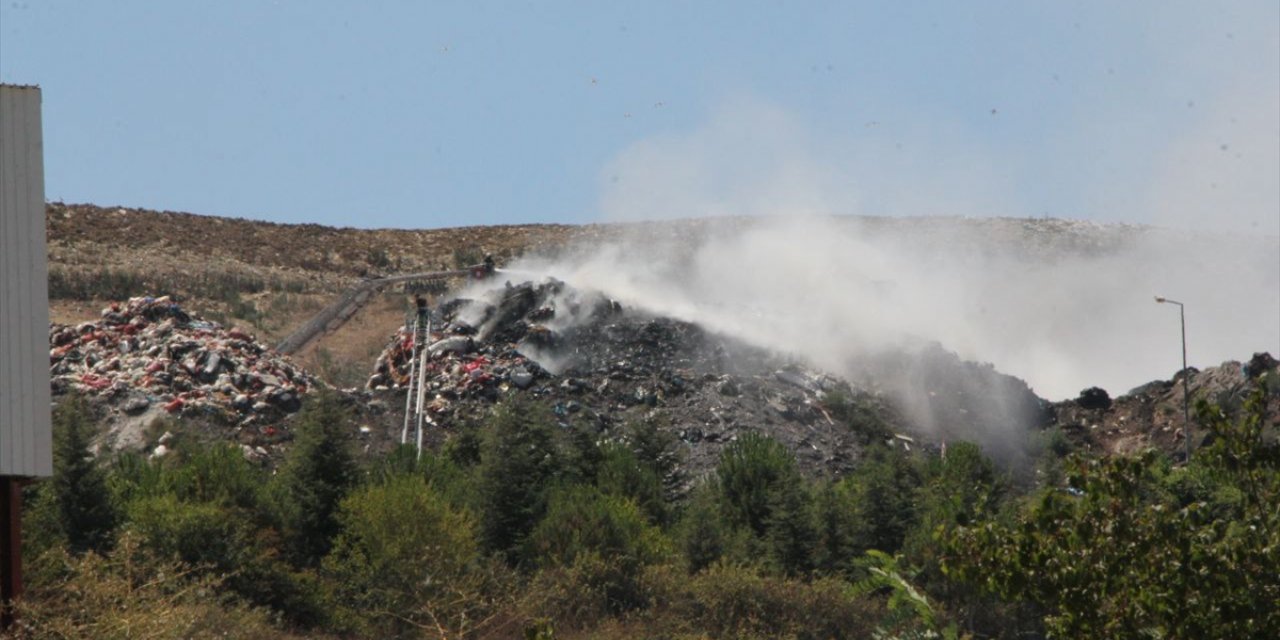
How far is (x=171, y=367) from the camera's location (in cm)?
5372

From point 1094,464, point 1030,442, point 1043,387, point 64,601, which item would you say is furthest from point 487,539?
point 1043,387

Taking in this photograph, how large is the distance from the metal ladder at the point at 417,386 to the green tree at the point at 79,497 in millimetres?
9504

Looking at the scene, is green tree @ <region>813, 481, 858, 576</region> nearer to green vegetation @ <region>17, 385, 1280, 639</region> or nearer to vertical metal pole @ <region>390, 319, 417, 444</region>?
green vegetation @ <region>17, 385, 1280, 639</region>

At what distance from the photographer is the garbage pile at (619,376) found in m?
53.2

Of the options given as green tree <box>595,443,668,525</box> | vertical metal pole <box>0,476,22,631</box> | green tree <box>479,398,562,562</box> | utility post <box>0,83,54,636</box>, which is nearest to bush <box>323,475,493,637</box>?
green tree <box>479,398,562,562</box>

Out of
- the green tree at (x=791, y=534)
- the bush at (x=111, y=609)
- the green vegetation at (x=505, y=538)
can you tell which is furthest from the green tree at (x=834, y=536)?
the bush at (x=111, y=609)

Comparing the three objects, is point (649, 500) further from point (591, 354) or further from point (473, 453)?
point (591, 354)

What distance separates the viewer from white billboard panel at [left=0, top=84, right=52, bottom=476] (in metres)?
18.4

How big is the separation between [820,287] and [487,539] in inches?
1507

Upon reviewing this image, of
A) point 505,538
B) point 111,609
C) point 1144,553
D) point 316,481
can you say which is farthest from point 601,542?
point 1144,553

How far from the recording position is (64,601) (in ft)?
73.7

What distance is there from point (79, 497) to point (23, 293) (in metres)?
20.5

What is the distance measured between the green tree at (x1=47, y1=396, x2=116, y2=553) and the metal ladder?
31.2 feet

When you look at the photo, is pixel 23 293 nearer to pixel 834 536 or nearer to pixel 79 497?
pixel 79 497
